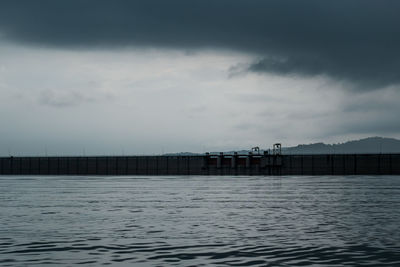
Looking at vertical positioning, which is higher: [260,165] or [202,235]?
[260,165]

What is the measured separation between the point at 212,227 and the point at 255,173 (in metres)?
151

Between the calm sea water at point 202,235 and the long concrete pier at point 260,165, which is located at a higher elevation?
the long concrete pier at point 260,165

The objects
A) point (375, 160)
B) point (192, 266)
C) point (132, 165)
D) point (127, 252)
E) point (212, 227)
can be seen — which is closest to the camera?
point (192, 266)

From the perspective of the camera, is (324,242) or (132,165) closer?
(324,242)

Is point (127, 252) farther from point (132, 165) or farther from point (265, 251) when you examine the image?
point (132, 165)

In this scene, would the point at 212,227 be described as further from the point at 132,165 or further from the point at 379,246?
the point at 132,165

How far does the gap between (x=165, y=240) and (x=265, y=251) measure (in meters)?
6.38

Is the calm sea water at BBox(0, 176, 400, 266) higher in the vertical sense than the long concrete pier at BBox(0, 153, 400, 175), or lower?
lower

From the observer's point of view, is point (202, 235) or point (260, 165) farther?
point (260, 165)

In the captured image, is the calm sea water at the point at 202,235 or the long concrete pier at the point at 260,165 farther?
the long concrete pier at the point at 260,165

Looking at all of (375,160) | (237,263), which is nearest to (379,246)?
(237,263)

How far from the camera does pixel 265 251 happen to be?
26750mm

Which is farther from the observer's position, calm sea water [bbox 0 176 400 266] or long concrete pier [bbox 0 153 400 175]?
long concrete pier [bbox 0 153 400 175]

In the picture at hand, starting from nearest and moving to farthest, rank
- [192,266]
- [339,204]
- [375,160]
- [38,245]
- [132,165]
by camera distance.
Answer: [192,266], [38,245], [339,204], [375,160], [132,165]
